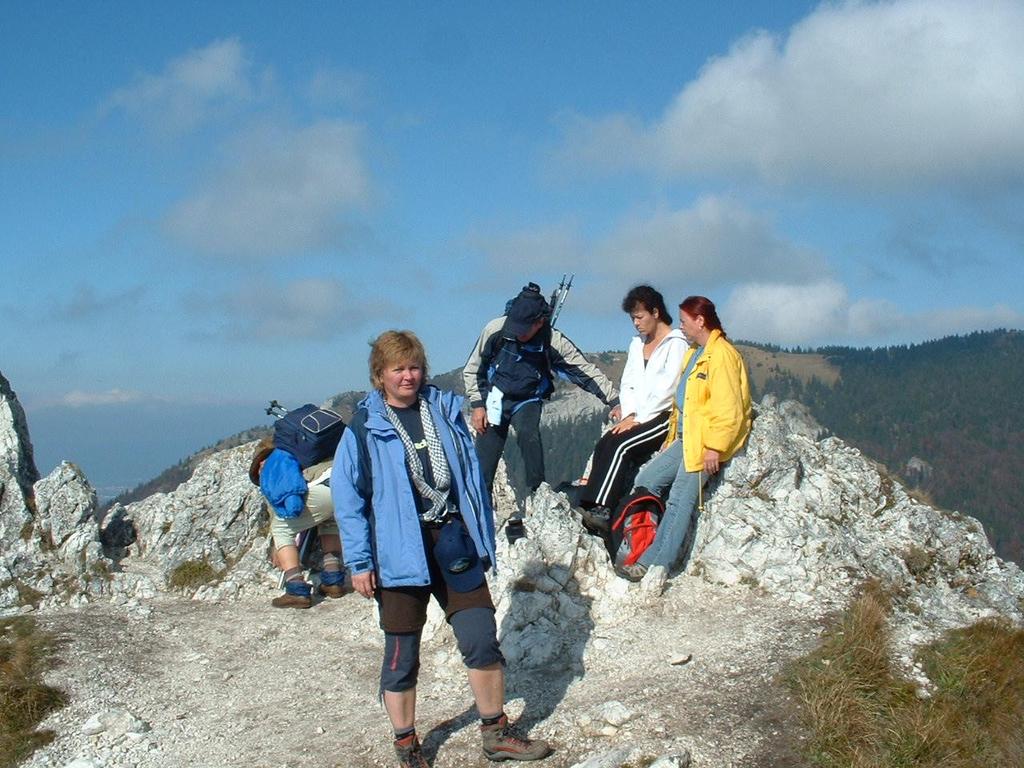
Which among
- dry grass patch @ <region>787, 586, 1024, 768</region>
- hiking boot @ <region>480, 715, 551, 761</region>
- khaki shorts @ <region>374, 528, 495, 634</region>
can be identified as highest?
khaki shorts @ <region>374, 528, 495, 634</region>

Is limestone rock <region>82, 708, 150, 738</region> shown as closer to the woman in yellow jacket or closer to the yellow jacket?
the woman in yellow jacket

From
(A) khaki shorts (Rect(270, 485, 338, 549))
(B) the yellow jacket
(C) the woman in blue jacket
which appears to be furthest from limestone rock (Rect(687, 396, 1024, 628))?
(A) khaki shorts (Rect(270, 485, 338, 549))

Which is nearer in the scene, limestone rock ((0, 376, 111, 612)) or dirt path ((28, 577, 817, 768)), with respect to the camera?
dirt path ((28, 577, 817, 768))

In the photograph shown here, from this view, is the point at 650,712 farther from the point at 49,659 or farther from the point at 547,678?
the point at 49,659

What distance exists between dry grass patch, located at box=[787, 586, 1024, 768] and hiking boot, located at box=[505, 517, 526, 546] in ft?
12.0

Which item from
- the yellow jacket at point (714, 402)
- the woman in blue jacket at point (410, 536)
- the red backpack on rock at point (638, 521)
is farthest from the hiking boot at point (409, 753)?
the yellow jacket at point (714, 402)

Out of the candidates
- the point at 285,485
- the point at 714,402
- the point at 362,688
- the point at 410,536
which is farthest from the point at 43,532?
the point at 714,402

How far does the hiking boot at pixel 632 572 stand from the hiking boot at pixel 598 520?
90 centimetres

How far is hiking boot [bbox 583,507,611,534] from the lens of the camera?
10258mm

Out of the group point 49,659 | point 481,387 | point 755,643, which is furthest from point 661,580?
point 49,659

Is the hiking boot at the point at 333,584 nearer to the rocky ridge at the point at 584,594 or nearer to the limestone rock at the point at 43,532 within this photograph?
the rocky ridge at the point at 584,594

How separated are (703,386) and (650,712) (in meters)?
3.68

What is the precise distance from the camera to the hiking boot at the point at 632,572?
923 centimetres

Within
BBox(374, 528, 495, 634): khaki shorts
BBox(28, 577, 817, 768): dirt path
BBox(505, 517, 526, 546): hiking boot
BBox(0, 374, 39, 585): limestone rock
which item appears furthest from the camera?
BBox(0, 374, 39, 585): limestone rock
